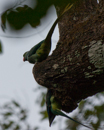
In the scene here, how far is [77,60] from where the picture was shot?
5.58ft

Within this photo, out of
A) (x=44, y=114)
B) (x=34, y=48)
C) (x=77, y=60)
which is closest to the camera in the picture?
(x=77, y=60)

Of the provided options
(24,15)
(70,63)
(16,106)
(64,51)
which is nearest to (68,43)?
(64,51)

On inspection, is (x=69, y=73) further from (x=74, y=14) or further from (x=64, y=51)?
(x=74, y=14)

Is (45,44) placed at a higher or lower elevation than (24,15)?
lower

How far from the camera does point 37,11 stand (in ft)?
2.22

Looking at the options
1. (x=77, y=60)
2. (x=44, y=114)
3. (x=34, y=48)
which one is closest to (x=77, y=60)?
(x=77, y=60)

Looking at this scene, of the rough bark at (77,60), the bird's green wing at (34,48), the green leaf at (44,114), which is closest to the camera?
the rough bark at (77,60)

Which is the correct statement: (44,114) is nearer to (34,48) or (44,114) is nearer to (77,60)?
(34,48)

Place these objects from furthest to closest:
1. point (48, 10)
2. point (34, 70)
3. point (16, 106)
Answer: point (16, 106)
point (34, 70)
point (48, 10)

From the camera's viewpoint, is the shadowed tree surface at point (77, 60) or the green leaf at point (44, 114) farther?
the green leaf at point (44, 114)

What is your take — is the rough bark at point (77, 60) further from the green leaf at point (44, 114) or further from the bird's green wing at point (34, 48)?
the green leaf at point (44, 114)

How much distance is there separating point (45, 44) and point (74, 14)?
1.41 ft

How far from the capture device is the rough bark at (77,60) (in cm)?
162

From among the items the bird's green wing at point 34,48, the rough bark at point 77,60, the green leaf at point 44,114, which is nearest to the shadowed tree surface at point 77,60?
the rough bark at point 77,60
